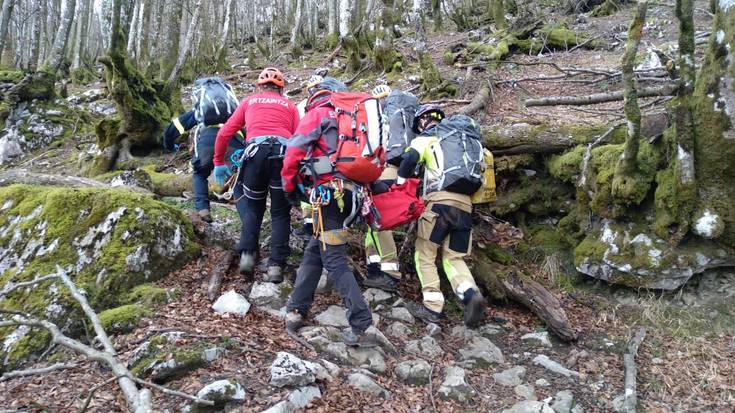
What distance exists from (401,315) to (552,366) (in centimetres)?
176

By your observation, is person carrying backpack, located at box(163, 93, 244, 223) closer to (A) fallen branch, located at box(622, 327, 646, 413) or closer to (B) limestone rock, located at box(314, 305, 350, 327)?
(B) limestone rock, located at box(314, 305, 350, 327)

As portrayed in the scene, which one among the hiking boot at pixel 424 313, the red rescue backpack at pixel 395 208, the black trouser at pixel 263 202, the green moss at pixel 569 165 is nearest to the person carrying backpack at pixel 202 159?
the black trouser at pixel 263 202

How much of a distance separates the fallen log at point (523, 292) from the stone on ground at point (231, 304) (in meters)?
3.05

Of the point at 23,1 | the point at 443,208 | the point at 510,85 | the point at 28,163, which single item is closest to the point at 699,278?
the point at 443,208

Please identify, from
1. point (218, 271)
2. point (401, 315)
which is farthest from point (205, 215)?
point (401, 315)

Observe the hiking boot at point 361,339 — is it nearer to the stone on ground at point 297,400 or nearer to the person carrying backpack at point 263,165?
the stone on ground at point 297,400

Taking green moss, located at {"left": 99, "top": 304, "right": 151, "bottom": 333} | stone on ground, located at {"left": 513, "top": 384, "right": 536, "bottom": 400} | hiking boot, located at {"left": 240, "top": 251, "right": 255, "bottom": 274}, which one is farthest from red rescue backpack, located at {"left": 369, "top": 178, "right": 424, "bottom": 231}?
green moss, located at {"left": 99, "top": 304, "right": 151, "bottom": 333}

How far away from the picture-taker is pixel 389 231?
20.8ft

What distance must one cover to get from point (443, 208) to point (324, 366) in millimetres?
2500

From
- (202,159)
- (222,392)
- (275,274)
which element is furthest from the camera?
(202,159)

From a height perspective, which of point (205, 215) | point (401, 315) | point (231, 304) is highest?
point (205, 215)

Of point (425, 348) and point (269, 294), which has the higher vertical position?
point (269, 294)

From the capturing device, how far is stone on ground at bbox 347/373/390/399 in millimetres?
4277

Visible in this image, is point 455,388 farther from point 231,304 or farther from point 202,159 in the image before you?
point 202,159
